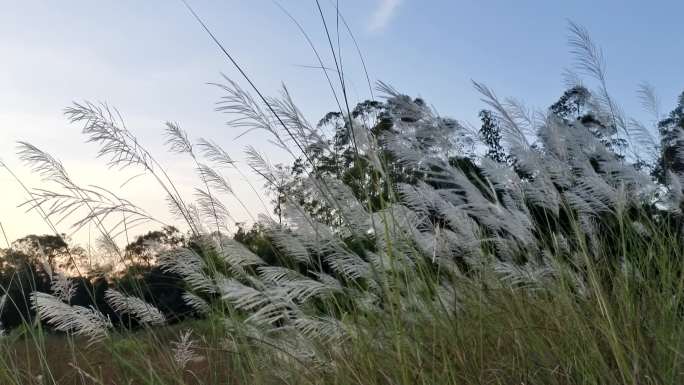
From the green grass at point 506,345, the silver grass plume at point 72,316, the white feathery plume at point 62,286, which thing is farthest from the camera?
the white feathery plume at point 62,286

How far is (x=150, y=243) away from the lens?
3.03 meters

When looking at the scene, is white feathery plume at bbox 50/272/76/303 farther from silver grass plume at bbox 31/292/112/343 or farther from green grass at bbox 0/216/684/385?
green grass at bbox 0/216/684/385

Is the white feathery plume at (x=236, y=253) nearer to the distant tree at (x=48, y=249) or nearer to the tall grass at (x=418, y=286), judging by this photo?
the tall grass at (x=418, y=286)

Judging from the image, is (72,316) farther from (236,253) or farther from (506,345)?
(506,345)

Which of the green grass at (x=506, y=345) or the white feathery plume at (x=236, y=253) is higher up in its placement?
the white feathery plume at (x=236, y=253)

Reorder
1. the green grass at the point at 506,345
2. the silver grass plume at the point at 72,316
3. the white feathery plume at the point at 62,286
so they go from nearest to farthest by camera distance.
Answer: the green grass at the point at 506,345
the silver grass plume at the point at 72,316
the white feathery plume at the point at 62,286

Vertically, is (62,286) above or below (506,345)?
above

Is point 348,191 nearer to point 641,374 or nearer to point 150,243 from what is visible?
point 150,243

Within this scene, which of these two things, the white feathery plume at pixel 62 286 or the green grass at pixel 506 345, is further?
the white feathery plume at pixel 62 286

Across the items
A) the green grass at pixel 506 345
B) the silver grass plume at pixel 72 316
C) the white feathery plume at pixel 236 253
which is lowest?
the green grass at pixel 506 345

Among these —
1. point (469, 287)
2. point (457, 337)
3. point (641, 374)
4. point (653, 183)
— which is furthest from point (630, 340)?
point (653, 183)

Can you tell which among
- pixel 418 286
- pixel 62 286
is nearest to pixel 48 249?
pixel 62 286

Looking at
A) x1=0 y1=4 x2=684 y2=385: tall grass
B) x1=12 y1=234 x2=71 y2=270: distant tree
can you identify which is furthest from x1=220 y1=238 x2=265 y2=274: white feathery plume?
x1=12 y1=234 x2=71 y2=270: distant tree

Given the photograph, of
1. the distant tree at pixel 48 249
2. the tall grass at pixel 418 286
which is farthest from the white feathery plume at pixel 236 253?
the distant tree at pixel 48 249
